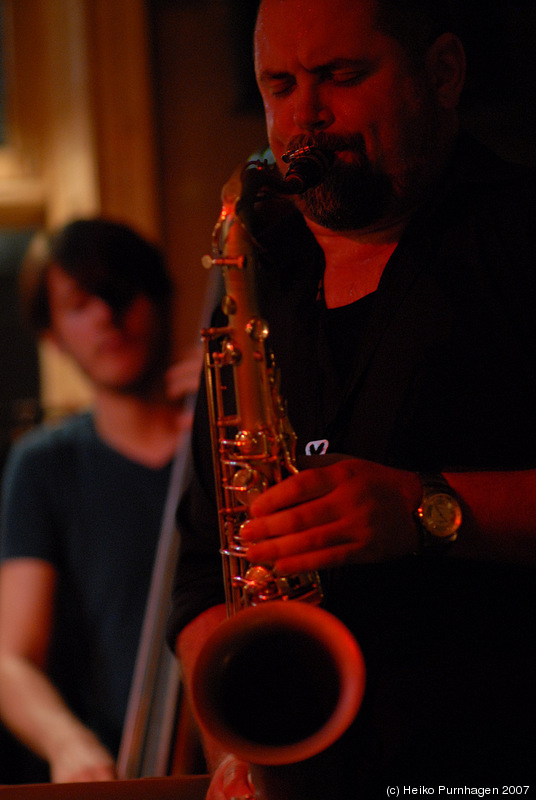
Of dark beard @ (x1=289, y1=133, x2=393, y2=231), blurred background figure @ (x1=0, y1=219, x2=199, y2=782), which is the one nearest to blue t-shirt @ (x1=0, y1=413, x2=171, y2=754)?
blurred background figure @ (x1=0, y1=219, x2=199, y2=782)

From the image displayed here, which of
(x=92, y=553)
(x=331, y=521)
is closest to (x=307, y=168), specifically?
(x=331, y=521)

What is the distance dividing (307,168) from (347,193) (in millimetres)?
66

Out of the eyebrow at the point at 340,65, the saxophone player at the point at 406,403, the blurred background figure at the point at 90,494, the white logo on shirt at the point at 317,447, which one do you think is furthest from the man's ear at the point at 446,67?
the blurred background figure at the point at 90,494

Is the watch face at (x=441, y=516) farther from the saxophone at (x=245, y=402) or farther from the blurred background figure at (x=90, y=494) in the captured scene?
the blurred background figure at (x=90, y=494)

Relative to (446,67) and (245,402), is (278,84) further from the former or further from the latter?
(245,402)

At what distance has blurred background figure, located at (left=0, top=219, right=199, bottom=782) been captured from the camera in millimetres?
2301

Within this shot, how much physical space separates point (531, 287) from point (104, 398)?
5.96ft

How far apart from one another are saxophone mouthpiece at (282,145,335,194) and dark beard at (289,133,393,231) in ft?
0.04

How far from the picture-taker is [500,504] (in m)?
0.93

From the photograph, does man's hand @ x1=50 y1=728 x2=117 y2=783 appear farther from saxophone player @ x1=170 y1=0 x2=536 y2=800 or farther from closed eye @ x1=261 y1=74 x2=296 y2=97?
closed eye @ x1=261 y1=74 x2=296 y2=97

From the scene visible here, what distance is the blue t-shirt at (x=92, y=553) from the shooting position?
2.34 m

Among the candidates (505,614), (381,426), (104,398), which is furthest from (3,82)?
(505,614)

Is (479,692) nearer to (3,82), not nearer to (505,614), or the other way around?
(505,614)

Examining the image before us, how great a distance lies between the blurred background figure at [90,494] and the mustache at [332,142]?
61.0 inches
